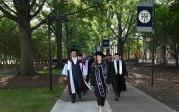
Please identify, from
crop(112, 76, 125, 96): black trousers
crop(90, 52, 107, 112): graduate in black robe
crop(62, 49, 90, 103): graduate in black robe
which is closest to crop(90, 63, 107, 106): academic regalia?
crop(90, 52, 107, 112): graduate in black robe

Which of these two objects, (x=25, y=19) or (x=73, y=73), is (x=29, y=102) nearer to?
(x=73, y=73)

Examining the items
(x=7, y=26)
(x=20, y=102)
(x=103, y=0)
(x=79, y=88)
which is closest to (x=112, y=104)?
(x=79, y=88)

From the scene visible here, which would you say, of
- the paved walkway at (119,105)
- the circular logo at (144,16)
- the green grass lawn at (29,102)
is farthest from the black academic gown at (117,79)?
the circular logo at (144,16)

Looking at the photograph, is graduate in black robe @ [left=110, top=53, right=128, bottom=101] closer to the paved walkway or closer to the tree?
the paved walkway

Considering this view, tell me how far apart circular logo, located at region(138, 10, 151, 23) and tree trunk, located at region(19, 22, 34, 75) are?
10992mm

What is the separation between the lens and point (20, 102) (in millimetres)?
17250

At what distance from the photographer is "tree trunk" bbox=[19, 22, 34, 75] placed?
3275 centimetres

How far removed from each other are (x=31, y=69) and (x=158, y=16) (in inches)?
967

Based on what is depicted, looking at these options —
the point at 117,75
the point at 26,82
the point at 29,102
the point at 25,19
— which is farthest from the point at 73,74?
the point at 25,19

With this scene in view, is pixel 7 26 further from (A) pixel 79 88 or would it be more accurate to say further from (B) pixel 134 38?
(A) pixel 79 88

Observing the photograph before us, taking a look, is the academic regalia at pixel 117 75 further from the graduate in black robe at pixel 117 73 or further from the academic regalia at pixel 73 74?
the academic regalia at pixel 73 74

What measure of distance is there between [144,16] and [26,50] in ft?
39.2

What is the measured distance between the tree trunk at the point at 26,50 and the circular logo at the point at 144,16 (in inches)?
433

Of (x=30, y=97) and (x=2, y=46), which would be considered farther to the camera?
(x=2, y=46)
